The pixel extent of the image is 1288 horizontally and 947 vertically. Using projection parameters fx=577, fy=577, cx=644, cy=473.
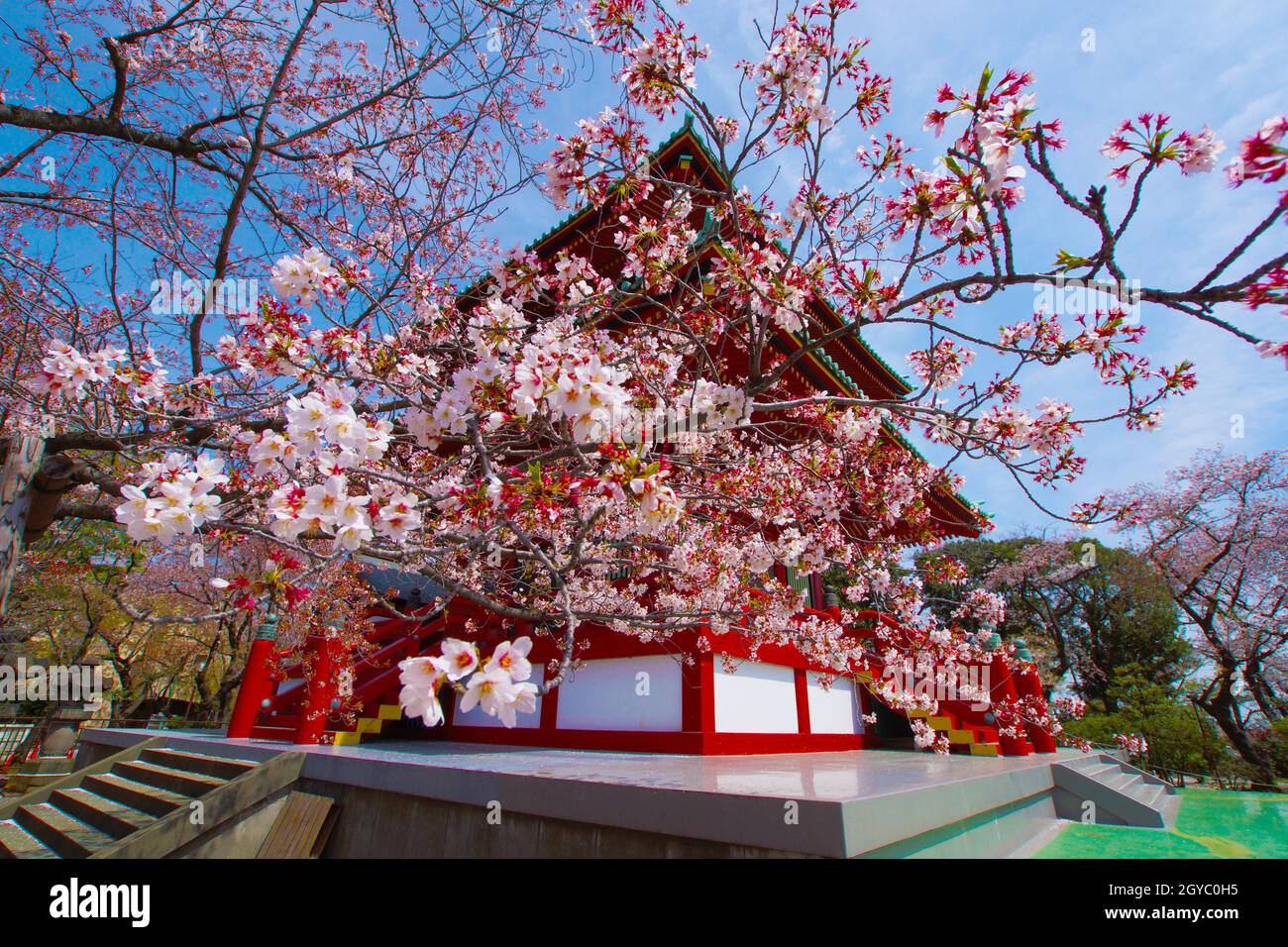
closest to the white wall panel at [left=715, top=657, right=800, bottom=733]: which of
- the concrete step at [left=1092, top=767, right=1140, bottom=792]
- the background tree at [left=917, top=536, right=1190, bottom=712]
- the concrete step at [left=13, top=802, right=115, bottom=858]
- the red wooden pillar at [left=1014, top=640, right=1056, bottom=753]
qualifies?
the red wooden pillar at [left=1014, top=640, right=1056, bottom=753]

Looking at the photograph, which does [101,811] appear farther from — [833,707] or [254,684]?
[833,707]

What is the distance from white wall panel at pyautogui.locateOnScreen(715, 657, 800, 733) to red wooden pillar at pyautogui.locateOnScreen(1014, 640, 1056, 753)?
11.1 ft

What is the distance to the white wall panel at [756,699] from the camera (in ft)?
20.6

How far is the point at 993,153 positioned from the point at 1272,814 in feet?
38.5

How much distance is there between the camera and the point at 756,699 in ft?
22.2

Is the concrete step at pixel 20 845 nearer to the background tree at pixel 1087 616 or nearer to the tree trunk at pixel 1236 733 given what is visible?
the tree trunk at pixel 1236 733

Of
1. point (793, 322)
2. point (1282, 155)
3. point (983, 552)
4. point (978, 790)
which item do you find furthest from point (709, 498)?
point (983, 552)

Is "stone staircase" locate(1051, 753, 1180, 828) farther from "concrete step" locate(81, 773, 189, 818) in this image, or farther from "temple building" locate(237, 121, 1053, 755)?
"concrete step" locate(81, 773, 189, 818)

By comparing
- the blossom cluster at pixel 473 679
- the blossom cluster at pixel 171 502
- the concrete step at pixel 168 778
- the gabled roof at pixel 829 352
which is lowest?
the concrete step at pixel 168 778

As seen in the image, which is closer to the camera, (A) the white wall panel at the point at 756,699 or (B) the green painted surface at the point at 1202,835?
(B) the green painted surface at the point at 1202,835

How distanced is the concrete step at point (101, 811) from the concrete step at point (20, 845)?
29 centimetres

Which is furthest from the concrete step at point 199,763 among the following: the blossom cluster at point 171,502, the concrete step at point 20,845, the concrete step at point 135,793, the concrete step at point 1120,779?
the concrete step at point 1120,779

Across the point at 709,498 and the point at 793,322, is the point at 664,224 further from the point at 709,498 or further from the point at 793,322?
the point at 709,498
